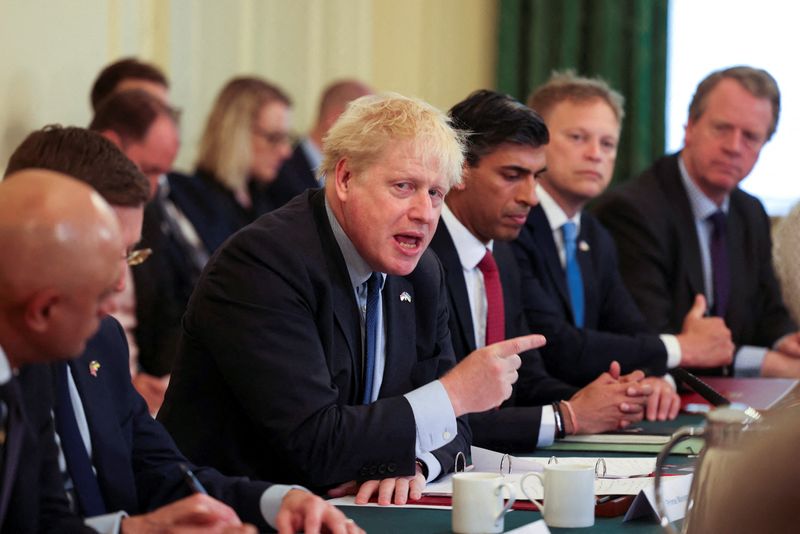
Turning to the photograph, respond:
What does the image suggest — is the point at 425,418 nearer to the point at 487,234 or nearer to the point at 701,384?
the point at 701,384

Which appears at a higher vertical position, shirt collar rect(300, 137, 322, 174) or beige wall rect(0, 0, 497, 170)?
beige wall rect(0, 0, 497, 170)

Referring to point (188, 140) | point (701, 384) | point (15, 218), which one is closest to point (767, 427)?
point (15, 218)

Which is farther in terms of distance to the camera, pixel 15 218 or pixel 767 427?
pixel 15 218

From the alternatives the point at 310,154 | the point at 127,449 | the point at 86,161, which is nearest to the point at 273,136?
the point at 310,154

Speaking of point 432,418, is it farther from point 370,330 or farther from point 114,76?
point 114,76

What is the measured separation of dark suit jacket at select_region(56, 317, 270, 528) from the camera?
2070mm

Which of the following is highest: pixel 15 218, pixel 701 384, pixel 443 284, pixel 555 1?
pixel 555 1

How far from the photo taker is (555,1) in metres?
7.26

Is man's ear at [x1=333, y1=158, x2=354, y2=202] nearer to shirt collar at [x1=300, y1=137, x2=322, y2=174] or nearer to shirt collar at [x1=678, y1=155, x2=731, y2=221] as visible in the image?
shirt collar at [x1=678, y1=155, x2=731, y2=221]

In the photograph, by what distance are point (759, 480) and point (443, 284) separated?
1796 mm

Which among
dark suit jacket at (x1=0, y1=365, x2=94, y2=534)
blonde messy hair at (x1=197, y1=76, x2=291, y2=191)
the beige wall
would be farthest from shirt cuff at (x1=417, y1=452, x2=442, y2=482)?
blonde messy hair at (x1=197, y1=76, x2=291, y2=191)

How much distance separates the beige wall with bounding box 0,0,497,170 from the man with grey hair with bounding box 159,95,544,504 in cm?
233

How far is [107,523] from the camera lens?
6.15ft

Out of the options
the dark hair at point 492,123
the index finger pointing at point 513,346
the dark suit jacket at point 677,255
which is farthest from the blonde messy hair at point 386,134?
the dark suit jacket at point 677,255
